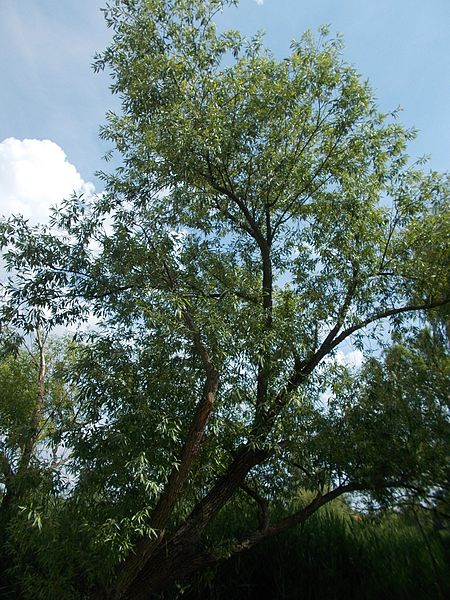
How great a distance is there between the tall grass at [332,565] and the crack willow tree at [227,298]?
2.01 feet

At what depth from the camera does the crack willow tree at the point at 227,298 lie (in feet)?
16.4

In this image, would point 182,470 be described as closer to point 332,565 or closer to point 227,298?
point 227,298

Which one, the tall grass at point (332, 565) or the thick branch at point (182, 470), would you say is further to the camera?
the tall grass at point (332, 565)

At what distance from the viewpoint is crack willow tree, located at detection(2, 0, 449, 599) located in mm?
4988

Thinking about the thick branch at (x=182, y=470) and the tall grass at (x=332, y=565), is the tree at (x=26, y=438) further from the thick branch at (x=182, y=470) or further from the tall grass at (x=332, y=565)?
the tall grass at (x=332, y=565)

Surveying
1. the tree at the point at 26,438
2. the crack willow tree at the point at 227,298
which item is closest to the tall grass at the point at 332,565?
the crack willow tree at the point at 227,298

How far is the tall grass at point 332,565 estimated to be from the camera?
20.4 ft

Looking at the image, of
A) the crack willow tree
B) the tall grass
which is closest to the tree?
the crack willow tree

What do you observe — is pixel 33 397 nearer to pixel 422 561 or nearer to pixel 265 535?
pixel 265 535

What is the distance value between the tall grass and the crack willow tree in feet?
2.01

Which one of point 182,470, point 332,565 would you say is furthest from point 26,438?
point 332,565

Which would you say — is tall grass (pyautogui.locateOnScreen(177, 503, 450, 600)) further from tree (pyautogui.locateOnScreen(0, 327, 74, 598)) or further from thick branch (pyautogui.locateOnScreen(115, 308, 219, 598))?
tree (pyautogui.locateOnScreen(0, 327, 74, 598))

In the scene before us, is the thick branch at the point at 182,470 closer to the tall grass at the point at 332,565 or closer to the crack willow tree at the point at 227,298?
the crack willow tree at the point at 227,298

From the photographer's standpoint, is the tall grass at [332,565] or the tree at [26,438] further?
the tall grass at [332,565]
